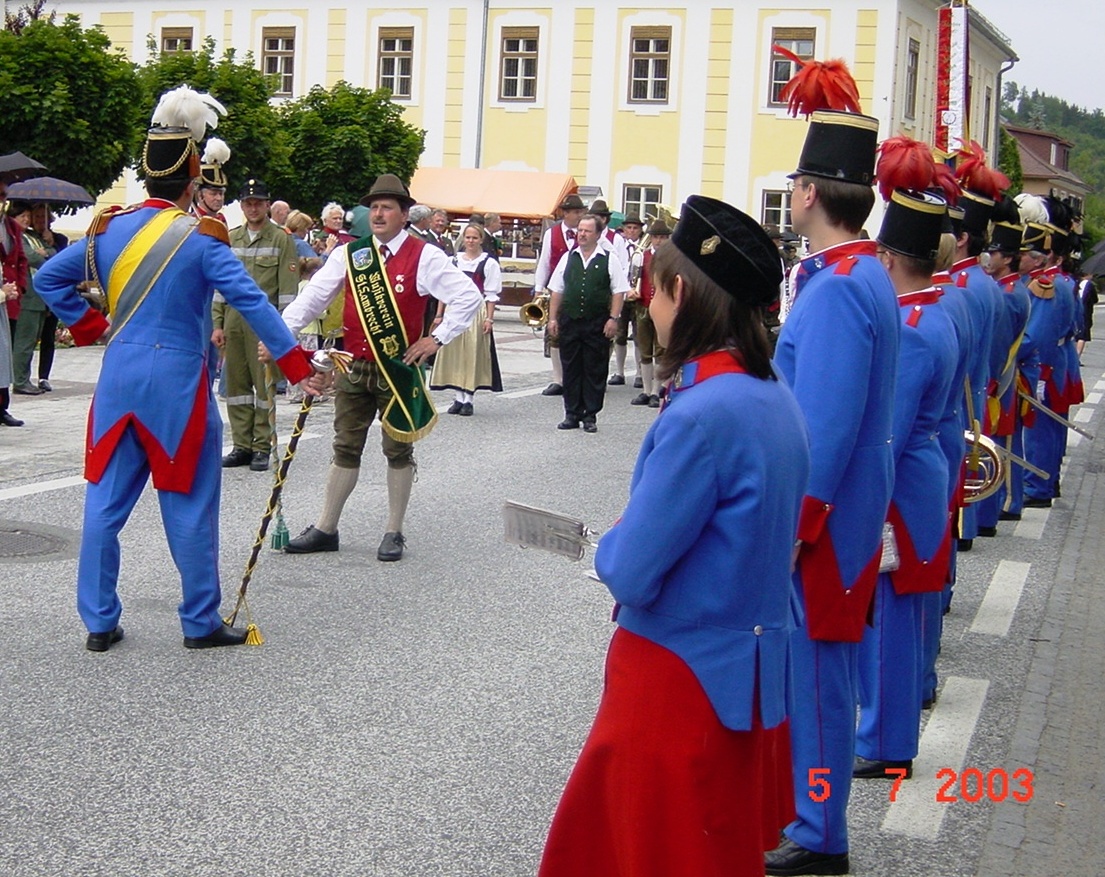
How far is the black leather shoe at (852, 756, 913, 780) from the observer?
5039 millimetres

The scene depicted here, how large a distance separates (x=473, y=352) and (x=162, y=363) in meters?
8.41

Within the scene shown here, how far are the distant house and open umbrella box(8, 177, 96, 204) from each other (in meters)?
75.6

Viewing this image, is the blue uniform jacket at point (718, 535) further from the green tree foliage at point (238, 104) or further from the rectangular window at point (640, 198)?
the rectangular window at point (640, 198)

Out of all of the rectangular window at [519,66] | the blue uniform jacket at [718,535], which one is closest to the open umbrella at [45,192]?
the blue uniform jacket at [718,535]

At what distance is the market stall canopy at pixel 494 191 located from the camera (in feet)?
117

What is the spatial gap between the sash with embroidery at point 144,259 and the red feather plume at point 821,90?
8.73ft

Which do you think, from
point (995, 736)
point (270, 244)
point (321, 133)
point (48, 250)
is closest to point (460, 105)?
point (321, 133)

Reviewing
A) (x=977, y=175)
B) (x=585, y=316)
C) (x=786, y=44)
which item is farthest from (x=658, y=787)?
(x=786, y=44)

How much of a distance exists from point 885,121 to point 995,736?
115 ft

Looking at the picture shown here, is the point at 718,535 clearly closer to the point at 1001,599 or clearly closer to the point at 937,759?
the point at 937,759

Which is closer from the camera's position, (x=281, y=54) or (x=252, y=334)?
(x=252, y=334)

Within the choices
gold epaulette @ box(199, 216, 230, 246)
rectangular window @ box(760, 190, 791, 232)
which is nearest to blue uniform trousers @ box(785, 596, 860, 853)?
gold epaulette @ box(199, 216, 230, 246)

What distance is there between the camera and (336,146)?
31.8 m

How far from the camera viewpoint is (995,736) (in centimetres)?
577
